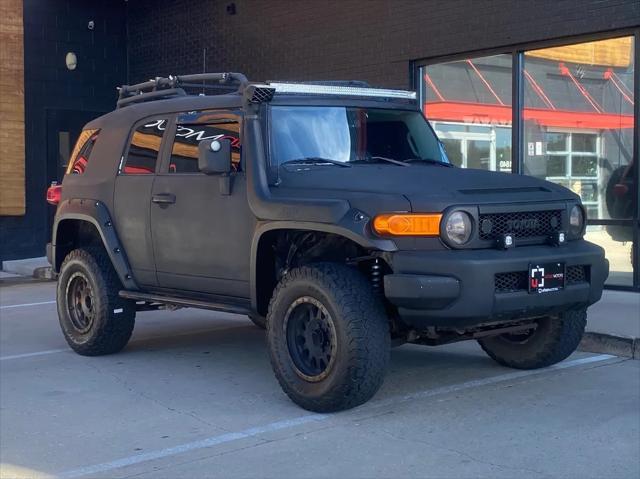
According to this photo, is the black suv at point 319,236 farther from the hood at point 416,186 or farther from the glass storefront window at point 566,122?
the glass storefront window at point 566,122

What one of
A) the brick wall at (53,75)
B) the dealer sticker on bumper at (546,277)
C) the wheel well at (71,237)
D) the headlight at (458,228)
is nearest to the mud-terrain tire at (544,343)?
the dealer sticker on bumper at (546,277)

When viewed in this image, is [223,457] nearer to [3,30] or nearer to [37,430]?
[37,430]

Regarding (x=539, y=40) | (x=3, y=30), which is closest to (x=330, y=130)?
(x=539, y=40)

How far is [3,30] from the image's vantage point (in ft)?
50.4

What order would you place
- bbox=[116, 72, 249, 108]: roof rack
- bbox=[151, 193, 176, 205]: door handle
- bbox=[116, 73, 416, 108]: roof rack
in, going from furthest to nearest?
bbox=[116, 72, 249, 108]: roof rack < bbox=[151, 193, 176, 205]: door handle < bbox=[116, 73, 416, 108]: roof rack

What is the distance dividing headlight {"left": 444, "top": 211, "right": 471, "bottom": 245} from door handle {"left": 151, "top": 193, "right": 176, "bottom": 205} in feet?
7.87

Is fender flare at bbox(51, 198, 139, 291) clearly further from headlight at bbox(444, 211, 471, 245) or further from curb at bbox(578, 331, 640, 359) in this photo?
curb at bbox(578, 331, 640, 359)

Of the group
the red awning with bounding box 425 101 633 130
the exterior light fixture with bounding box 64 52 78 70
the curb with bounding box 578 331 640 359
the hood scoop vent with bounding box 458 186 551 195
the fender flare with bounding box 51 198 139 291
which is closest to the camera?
the hood scoop vent with bounding box 458 186 551 195

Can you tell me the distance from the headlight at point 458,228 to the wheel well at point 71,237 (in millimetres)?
3797

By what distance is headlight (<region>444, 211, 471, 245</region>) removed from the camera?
550cm

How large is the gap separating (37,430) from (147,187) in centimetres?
224

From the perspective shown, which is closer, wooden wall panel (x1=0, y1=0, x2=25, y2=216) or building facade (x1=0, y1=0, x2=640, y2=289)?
building facade (x1=0, y1=0, x2=640, y2=289)

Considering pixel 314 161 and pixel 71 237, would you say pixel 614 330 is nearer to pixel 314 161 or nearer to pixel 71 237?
pixel 314 161

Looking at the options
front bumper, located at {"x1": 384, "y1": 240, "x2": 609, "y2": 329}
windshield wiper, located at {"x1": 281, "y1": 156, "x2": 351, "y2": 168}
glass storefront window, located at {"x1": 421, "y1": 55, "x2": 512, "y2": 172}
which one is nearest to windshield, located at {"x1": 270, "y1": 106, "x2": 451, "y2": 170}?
windshield wiper, located at {"x1": 281, "y1": 156, "x2": 351, "y2": 168}
